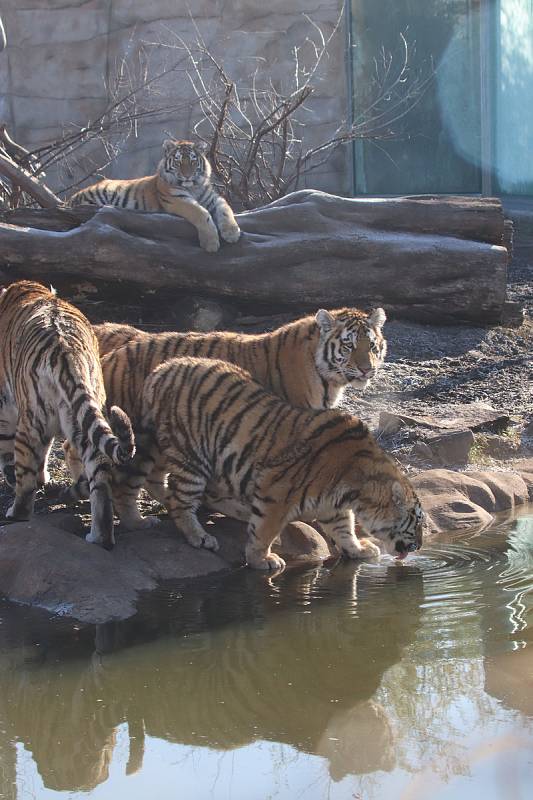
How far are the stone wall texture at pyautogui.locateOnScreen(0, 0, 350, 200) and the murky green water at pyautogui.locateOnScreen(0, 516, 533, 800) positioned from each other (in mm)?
9572

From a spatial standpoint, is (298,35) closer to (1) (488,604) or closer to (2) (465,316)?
(2) (465,316)

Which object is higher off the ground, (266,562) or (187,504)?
(187,504)

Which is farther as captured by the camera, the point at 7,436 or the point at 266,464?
the point at 7,436

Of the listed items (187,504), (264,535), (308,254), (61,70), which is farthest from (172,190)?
(61,70)

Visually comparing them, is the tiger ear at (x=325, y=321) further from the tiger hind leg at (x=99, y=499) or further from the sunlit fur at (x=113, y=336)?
the tiger hind leg at (x=99, y=499)

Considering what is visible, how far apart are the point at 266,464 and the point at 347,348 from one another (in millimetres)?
1038

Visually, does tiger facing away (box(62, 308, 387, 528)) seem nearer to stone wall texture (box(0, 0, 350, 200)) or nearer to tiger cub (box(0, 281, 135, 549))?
tiger cub (box(0, 281, 135, 549))

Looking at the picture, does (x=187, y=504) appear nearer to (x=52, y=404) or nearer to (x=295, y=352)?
(x=52, y=404)

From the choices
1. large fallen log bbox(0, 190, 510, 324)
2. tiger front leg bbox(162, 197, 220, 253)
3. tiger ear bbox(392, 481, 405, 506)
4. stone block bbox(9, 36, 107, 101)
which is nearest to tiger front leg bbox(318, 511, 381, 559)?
tiger ear bbox(392, 481, 405, 506)

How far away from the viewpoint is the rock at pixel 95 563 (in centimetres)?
427

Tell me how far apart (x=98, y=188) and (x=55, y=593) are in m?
5.67

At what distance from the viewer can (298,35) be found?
13820mm

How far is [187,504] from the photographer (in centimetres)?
488

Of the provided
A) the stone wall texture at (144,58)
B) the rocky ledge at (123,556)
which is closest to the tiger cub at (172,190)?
the rocky ledge at (123,556)
